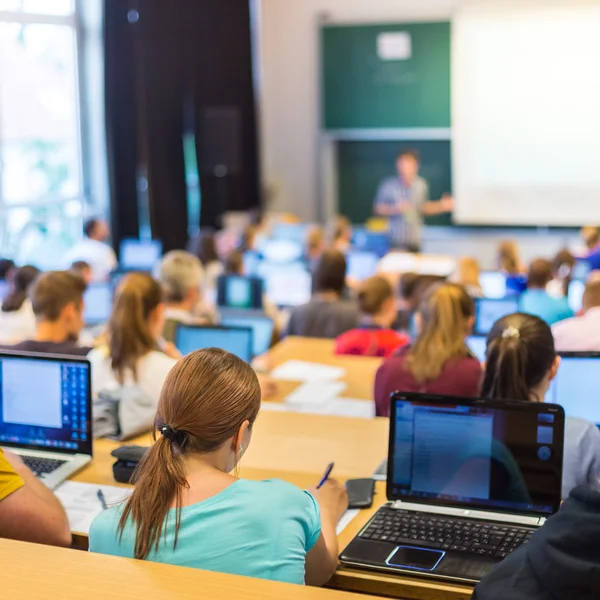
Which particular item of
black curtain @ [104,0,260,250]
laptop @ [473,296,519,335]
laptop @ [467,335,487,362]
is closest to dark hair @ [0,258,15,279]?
laptop @ [473,296,519,335]

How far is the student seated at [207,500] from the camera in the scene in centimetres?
201

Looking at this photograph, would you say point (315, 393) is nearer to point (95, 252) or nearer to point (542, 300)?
point (542, 300)

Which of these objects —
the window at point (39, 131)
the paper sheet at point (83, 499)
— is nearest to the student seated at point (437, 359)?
the paper sheet at point (83, 499)

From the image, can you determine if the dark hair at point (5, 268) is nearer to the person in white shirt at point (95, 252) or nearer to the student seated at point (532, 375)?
the person in white shirt at point (95, 252)

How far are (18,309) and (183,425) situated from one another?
3.54m

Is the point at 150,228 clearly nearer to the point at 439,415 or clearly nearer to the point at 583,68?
the point at 583,68

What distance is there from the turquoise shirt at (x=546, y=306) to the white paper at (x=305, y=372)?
148 cm

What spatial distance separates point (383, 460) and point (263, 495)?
1103 mm

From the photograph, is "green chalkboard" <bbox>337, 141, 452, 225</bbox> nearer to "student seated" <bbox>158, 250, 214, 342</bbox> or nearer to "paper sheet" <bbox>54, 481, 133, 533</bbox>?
"student seated" <bbox>158, 250, 214, 342</bbox>

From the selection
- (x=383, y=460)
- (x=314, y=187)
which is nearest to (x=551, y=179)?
(x=314, y=187)

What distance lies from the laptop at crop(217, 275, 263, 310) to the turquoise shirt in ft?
5.61

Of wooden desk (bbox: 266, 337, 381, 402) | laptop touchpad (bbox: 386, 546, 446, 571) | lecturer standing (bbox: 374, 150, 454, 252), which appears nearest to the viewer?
laptop touchpad (bbox: 386, 546, 446, 571)

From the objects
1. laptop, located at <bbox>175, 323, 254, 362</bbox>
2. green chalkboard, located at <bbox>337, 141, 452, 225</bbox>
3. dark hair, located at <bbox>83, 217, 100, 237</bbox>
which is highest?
green chalkboard, located at <bbox>337, 141, 452, 225</bbox>

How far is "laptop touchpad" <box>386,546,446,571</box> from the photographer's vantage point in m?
2.34
